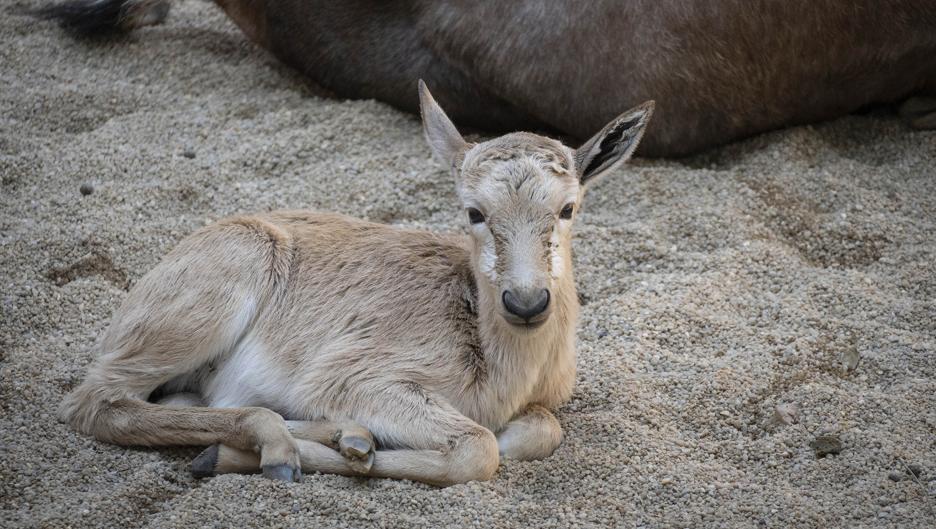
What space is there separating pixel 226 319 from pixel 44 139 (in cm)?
258

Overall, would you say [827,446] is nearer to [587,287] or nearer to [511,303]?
[511,303]

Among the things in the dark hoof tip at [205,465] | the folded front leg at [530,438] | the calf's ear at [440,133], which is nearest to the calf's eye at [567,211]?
the calf's ear at [440,133]

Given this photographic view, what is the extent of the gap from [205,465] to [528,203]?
151cm

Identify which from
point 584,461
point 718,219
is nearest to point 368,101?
point 718,219

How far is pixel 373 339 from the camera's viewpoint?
13.9ft

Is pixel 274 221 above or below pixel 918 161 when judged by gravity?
above

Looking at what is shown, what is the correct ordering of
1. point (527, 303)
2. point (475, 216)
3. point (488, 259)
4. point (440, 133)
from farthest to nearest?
point (440, 133), point (475, 216), point (488, 259), point (527, 303)

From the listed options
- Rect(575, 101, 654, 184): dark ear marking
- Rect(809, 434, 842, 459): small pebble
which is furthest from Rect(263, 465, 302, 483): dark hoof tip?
Rect(809, 434, 842, 459): small pebble

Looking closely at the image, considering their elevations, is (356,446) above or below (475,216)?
below

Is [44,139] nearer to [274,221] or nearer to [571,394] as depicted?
[274,221]

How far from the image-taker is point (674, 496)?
3.79 metres

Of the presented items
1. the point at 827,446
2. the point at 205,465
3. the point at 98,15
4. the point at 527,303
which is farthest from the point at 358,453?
the point at 98,15

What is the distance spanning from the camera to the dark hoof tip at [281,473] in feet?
12.3

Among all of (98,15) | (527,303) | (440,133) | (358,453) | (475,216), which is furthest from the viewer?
(98,15)
